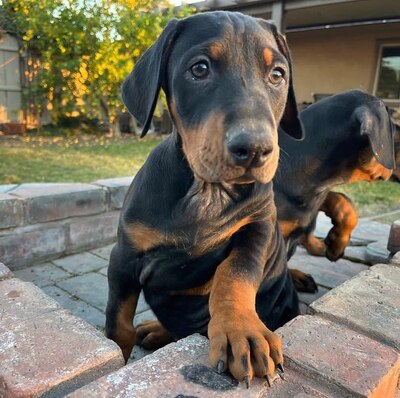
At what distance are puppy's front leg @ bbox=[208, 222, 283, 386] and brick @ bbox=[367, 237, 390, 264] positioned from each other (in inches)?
86.6

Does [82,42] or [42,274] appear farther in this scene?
[82,42]

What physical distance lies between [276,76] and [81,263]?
2.42 meters

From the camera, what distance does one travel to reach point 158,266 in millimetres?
1990

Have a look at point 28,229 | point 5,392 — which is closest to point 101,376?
point 5,392

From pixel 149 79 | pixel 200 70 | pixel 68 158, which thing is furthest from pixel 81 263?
pixel 68 158

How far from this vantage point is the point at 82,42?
1174cm

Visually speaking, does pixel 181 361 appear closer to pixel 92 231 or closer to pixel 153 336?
pixel 153 336

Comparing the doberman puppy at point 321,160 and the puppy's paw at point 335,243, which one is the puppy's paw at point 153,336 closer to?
the doberman puppy at point 321,160

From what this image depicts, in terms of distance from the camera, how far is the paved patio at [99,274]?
2.97 m

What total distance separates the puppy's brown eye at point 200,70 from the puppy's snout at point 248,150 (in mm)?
422

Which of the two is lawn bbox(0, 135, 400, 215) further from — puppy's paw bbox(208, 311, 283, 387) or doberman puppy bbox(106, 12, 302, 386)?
puppy's paw bbox(208, 311, 283, 387)

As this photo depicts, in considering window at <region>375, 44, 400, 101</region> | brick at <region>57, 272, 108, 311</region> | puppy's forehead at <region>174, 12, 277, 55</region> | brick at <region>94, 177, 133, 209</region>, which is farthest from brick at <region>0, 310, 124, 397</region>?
window at <region>375, 44, 400, 101</region>

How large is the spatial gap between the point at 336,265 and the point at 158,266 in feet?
7.79

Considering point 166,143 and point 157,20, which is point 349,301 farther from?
point 157,20
